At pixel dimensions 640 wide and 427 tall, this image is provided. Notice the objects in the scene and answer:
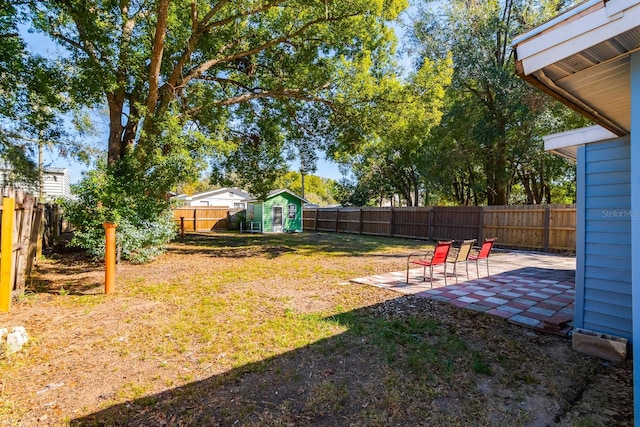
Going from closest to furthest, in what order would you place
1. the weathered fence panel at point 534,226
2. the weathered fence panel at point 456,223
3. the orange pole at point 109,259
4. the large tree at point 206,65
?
1. the orange pole at point 109,259
2. the large tree at point 206,65
3. the weathered fence panel at point 534,226
4. the weathered fence panel at point 456,223

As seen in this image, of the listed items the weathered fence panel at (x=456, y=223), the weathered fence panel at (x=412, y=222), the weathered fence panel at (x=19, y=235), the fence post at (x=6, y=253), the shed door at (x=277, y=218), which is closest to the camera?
the fence post at (x=6, y=253)

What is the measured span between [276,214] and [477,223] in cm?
1227

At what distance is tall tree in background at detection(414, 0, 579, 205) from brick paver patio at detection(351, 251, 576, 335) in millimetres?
7120

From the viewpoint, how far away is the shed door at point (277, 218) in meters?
20.8

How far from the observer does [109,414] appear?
224cm

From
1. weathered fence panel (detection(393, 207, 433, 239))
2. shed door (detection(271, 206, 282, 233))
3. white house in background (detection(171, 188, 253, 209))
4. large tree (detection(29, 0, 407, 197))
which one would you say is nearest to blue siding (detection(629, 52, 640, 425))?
large tree (detection(29, 0, 407, 197))

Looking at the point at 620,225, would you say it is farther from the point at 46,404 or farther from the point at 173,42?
the point at 173,42

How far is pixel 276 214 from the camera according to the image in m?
20.9

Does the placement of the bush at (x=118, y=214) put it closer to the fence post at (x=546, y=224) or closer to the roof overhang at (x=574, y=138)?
the roof overhang at (x=574, y=138)

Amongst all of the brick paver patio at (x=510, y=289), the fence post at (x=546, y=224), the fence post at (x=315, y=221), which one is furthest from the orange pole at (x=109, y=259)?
the fence post at (x=315, y=221)

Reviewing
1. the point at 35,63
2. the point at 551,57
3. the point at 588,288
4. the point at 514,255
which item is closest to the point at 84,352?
the point at 551,57

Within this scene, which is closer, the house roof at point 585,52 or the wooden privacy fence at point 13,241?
the house roof at point 585,52

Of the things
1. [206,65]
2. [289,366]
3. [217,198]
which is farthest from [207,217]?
[289,366]

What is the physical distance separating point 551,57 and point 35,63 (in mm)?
10022
